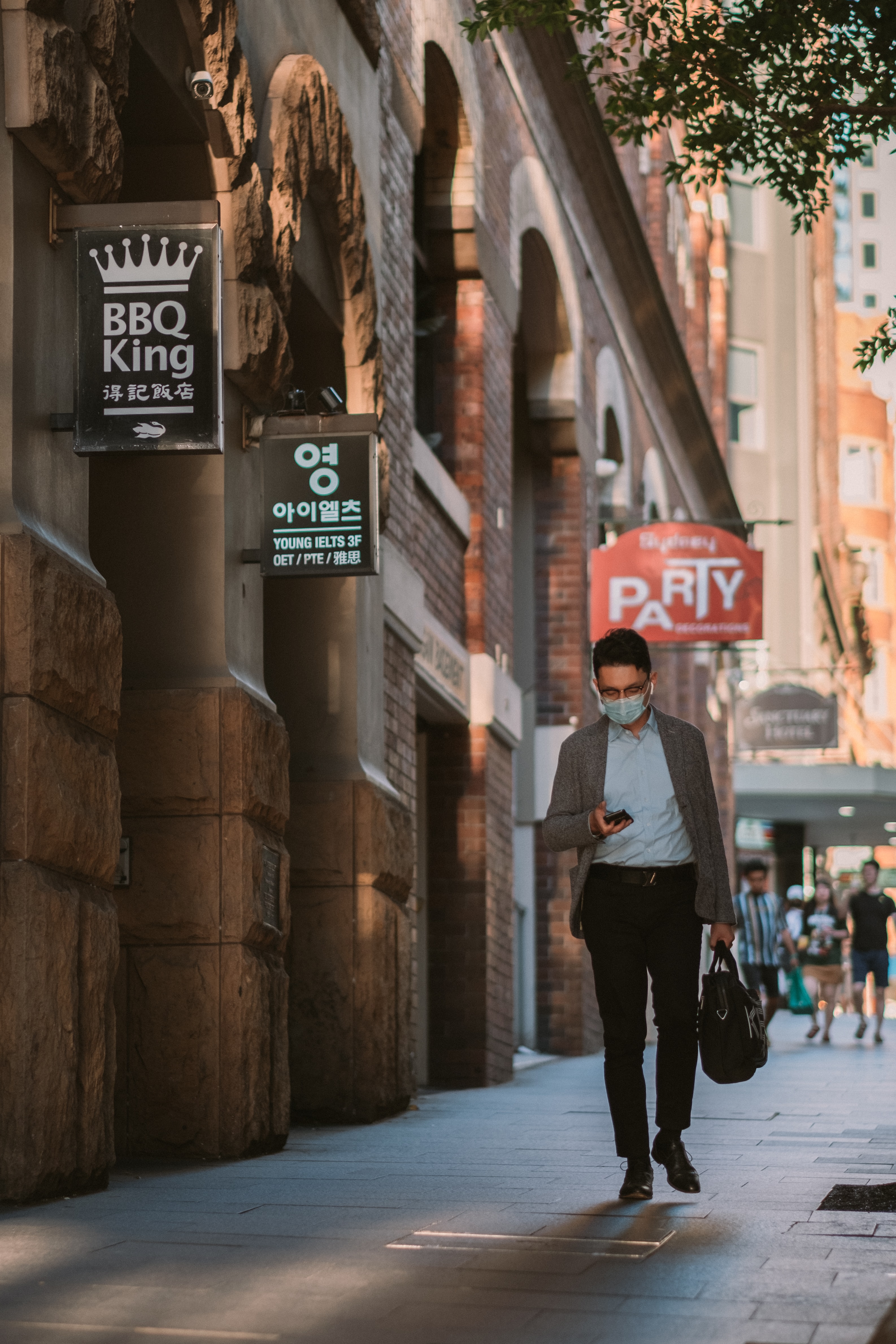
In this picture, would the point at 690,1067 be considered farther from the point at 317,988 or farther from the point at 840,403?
the point at 840,403

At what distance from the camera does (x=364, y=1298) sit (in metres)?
4.67

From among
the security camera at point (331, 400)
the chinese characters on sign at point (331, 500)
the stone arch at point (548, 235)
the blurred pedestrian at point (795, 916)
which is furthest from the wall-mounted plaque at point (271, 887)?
the blurred pedestrian at point (795, 916)

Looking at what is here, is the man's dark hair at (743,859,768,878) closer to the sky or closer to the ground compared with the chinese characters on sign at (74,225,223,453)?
closer to the ground

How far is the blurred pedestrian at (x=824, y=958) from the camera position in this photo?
20438 millimetres

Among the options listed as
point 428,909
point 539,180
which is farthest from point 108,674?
point 539,180

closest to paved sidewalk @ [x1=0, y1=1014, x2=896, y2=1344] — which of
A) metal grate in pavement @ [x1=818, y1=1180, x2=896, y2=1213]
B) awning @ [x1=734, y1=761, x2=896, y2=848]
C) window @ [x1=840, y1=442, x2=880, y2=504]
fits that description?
metal grate in pavement @ [x1=818, y1=1180, x2=896, y2=1213]

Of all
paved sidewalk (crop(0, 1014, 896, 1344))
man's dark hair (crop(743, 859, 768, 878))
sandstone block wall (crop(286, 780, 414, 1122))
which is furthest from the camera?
man's dark hair (crop(743, 859, 768, 878))

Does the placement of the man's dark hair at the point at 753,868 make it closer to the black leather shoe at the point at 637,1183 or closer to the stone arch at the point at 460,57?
the stone arch at the point at 460,57

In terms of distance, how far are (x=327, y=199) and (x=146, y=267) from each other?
3.90m

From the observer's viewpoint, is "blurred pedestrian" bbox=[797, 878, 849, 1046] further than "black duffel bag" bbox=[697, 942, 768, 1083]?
Yes

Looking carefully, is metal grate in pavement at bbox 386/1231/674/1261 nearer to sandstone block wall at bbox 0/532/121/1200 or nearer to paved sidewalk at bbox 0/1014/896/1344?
paved sidewalk at bbox 0/1014/896/1344

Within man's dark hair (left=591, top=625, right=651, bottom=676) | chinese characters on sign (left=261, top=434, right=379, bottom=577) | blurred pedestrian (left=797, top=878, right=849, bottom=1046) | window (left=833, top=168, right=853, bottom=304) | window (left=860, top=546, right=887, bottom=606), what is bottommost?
blurred pedestrian (left=797, top=878, right=849, bottom=1046)

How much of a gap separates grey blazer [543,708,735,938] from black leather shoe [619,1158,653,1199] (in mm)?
738

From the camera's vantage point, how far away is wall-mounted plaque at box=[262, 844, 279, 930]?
8477mm
